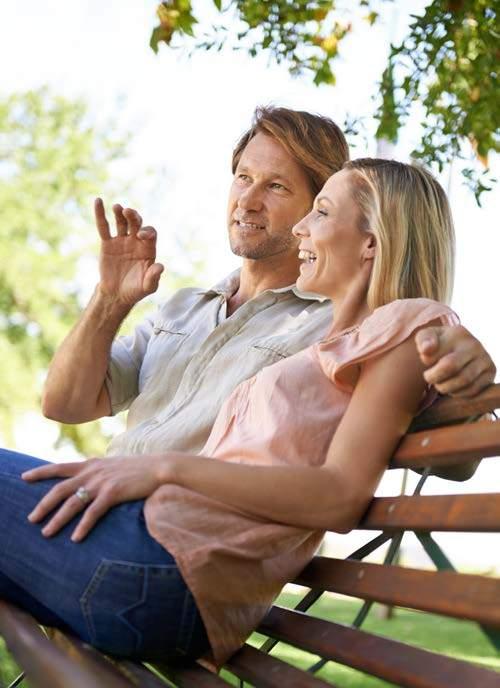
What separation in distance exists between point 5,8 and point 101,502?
2989cm

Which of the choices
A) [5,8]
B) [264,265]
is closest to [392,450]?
[264,265]

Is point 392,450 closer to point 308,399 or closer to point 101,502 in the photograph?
point 308,399

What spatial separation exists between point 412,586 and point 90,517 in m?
0.57

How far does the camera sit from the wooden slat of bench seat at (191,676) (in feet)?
6.75

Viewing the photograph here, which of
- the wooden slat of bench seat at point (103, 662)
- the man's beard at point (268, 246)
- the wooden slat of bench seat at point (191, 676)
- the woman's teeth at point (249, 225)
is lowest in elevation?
the wooden slat of bench seat at point (191, 676)

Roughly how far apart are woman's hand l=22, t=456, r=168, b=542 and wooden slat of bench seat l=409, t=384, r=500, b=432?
0.44 meters

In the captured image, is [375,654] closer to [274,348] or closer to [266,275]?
[274,348]

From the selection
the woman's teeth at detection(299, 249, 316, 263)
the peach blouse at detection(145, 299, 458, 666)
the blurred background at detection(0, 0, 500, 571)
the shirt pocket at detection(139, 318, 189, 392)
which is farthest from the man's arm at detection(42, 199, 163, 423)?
the blurred background at detection(0, 0, 500, 571)

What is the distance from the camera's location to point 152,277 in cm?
329

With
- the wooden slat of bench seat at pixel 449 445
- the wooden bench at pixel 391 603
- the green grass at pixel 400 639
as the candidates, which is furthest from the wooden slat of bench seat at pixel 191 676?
the green grass at pixel 400 639

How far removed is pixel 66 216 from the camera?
74.6 ft

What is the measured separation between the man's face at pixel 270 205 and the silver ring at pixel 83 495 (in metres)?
1.51

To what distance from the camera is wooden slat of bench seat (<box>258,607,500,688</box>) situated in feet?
5.02

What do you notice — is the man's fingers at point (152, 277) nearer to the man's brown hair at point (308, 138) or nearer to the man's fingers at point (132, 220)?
the man's fingers at point (132, 220)
